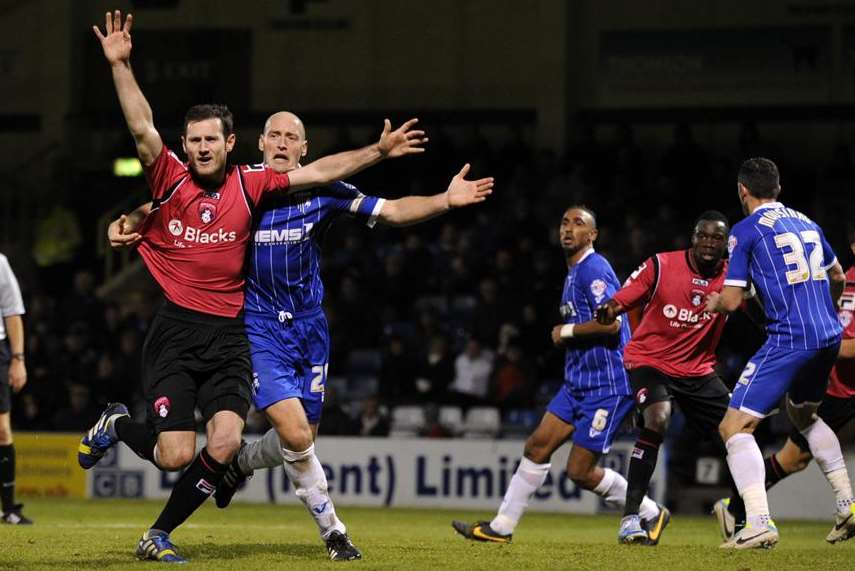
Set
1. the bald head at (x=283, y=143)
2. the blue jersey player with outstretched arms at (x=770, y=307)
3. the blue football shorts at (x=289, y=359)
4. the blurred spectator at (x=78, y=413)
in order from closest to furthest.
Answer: the blue football shorts at (x=289, y=359) < the blue jersey player with outstretched arms at (x=770, y=307) < the bald head at (x=283, y=143) < the blurred spectator at (x=78, y=413)

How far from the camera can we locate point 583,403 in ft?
38.0

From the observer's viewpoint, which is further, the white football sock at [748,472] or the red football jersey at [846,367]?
the red football jersey at [846,367]

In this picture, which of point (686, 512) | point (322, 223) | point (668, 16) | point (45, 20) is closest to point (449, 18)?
point (668, 16)

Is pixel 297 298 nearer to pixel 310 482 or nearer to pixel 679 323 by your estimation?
pixel 310 482

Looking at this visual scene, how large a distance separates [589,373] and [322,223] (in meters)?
2.84

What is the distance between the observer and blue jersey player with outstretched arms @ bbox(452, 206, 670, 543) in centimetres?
1155

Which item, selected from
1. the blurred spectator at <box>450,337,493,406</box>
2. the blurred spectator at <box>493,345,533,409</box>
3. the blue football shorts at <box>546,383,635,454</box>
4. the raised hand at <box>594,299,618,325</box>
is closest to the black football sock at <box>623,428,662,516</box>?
the blue football shorts at <box>546,383,635,454</box>

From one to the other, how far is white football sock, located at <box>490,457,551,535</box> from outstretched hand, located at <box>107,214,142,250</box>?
396 centimetres

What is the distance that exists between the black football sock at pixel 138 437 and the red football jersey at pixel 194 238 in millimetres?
872

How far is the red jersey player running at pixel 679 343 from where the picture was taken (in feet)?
37.7

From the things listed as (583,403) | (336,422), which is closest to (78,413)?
(336,422)

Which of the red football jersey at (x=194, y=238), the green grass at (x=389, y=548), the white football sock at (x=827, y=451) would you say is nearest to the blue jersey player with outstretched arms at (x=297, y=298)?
the red football jersey at (x=194, y=238)

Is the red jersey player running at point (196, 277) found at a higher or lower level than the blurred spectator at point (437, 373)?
higher

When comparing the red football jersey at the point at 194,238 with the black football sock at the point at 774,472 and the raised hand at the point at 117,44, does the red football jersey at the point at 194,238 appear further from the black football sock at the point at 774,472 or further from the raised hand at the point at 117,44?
the black football sock at the point at 774,472
